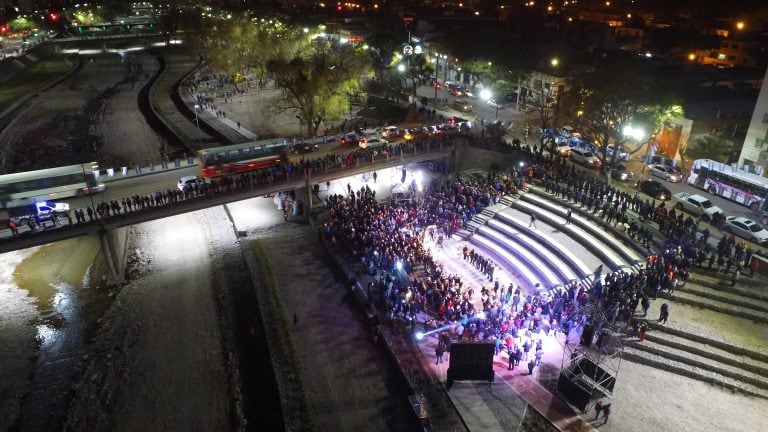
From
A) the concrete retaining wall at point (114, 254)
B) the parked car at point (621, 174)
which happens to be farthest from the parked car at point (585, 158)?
the concrete retaining wall at point (114, 254)

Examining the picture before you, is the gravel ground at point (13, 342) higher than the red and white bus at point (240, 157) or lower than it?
lower

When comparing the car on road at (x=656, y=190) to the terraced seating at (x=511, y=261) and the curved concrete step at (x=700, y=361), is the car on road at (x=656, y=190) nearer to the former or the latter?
the terraced seating at (x=511, y=261)

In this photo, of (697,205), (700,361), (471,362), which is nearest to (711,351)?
(700,361)

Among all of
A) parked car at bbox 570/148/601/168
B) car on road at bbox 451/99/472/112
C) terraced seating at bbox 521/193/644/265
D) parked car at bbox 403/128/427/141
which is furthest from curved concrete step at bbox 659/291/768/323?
car on road at bbox 451/99/472/112

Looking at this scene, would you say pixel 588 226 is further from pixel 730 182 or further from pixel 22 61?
pixel 22 61

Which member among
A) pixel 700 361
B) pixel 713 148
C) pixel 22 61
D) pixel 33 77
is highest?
pixel 713 148

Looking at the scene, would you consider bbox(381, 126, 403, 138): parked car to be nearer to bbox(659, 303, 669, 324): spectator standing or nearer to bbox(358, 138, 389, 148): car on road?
bbox(358, 138, 389, 148): car on road
